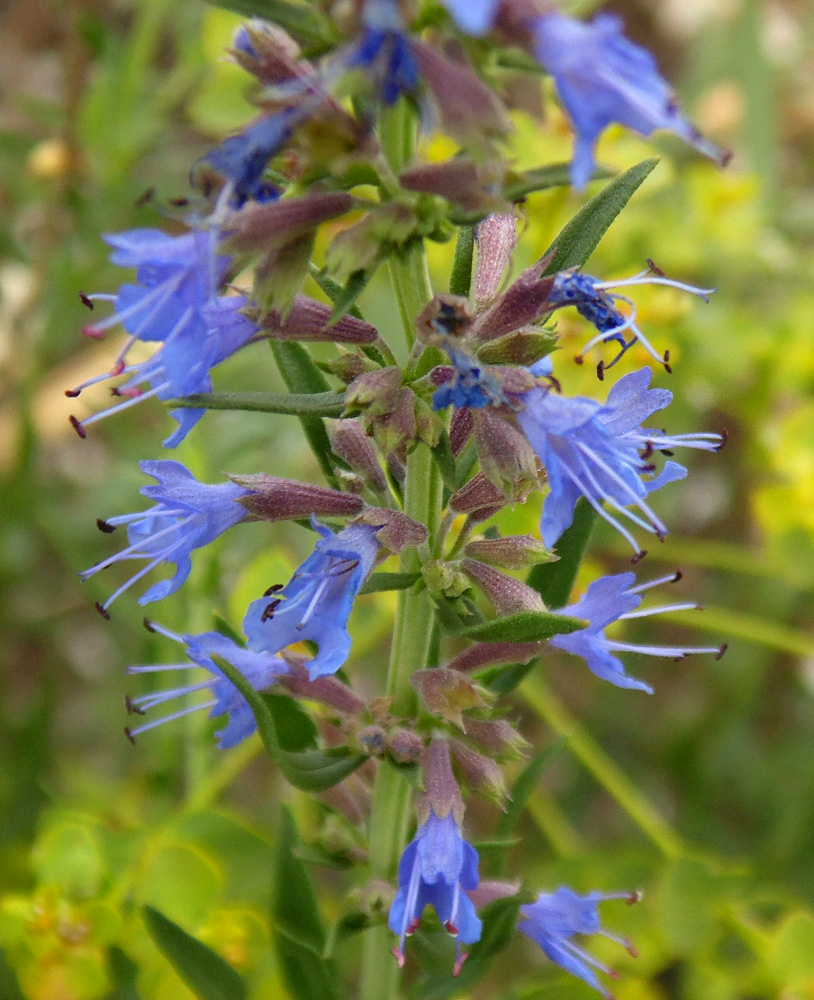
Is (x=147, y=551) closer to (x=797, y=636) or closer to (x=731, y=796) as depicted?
(x=797, y=636)

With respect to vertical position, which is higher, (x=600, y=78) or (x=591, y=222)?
(x=600, y=78)

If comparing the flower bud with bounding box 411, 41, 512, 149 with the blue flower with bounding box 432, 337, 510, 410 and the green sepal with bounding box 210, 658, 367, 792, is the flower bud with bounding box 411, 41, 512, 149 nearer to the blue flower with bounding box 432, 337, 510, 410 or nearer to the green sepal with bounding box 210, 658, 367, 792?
the blue flower with bounding box 432, 337, 510, 410

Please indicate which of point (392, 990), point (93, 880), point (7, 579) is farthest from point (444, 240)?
point (7, 579)

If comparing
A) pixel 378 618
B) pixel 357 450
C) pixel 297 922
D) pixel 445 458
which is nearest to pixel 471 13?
pixel 445 458

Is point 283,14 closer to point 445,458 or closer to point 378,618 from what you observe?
point 445,458

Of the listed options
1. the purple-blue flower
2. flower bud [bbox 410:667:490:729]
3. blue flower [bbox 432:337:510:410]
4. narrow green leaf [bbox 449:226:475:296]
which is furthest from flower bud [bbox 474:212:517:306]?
flower bud [bbox 410:667:490:729]

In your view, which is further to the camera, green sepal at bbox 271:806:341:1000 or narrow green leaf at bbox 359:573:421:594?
green sepal at bbox 271:806:341:1000

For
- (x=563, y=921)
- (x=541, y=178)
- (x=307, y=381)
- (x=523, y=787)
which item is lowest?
(x=563, y=921)
